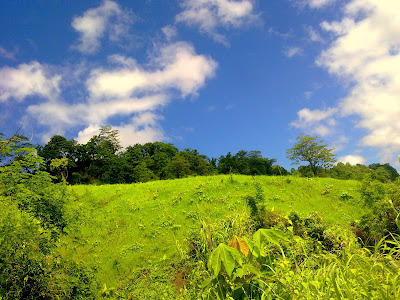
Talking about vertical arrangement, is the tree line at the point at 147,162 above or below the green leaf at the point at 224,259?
above

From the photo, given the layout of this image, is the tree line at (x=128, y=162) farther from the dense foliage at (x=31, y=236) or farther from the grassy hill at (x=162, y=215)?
the dense foliage at (x=31, y=236)

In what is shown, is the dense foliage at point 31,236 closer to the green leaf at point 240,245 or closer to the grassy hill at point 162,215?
the grassy hill at point 162,215

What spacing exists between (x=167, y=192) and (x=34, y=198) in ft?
42.4

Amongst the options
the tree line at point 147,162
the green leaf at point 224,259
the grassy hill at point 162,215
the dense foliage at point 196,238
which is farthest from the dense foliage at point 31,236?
the tree line at point 147,162

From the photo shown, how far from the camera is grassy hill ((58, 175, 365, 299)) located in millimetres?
10453

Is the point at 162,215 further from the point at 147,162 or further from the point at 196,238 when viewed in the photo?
the point at 147,162

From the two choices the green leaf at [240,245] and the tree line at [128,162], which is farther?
the tree line at [128,162]

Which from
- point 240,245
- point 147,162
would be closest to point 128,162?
point 147,162

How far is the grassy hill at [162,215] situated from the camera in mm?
10453

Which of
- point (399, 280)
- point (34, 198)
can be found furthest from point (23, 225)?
point (399, 280)

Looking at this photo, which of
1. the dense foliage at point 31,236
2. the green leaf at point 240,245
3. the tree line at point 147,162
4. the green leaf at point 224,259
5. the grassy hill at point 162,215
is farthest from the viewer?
the tree line at point 147,162

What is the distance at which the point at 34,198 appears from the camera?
26.1 ft

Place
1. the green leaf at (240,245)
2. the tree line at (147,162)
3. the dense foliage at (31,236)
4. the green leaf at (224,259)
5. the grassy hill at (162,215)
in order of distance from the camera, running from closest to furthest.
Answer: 1. the green leaf at (224,259)
2. the green leaf at (240,245)
3. the dense foliage at (31,236)
4. the grassy hill at (162,215)
5. the tree line at (147,162)

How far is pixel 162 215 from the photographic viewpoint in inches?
686
